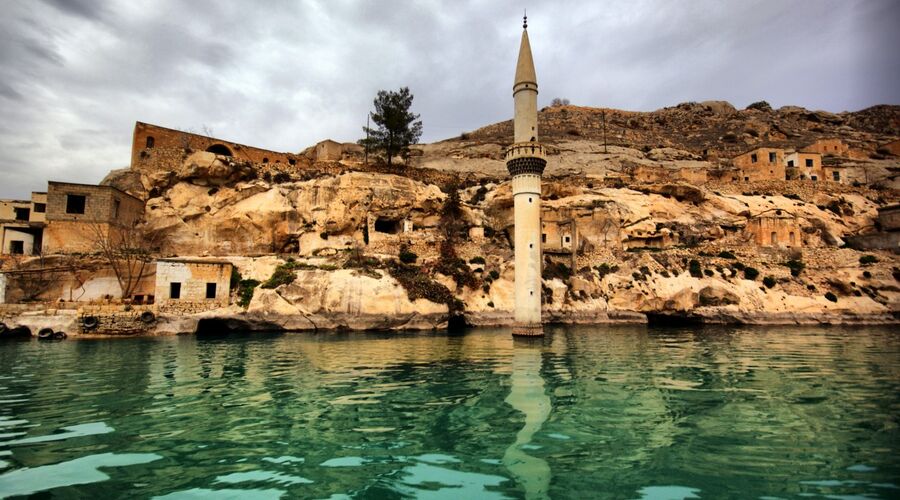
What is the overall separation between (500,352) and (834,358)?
422 inches

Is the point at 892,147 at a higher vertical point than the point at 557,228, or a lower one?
higher

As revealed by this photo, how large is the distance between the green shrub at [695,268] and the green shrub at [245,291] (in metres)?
29.4

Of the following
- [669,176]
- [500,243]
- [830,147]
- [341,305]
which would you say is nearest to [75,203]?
[341,305]

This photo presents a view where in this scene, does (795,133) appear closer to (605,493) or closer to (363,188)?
(363,188)

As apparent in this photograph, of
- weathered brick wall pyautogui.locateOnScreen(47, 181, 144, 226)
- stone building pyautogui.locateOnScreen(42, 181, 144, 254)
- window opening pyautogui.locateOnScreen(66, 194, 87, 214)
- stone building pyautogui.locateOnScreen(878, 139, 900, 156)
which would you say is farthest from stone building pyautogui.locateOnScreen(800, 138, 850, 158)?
window opening pyautogui.locateOnScreen(66, 194, 87, 214)

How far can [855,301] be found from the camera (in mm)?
29703

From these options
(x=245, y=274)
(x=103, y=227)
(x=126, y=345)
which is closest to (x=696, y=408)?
(x=126, y=345)

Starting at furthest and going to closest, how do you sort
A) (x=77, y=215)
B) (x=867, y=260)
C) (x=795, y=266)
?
(x=795, y=266), (x=867, y=260), (x=77, y=215)

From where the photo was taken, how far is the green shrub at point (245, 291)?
25281 mm

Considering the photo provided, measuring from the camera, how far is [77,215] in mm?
28875

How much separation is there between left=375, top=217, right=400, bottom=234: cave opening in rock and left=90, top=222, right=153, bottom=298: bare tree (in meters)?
15.1

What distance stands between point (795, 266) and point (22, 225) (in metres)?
53.5

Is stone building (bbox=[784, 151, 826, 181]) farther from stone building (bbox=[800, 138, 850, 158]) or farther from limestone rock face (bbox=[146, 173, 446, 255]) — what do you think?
limestone rock face (bbox=[146, 173, 446, 255])

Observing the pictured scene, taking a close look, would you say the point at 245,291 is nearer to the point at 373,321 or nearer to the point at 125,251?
the point at 373,321
